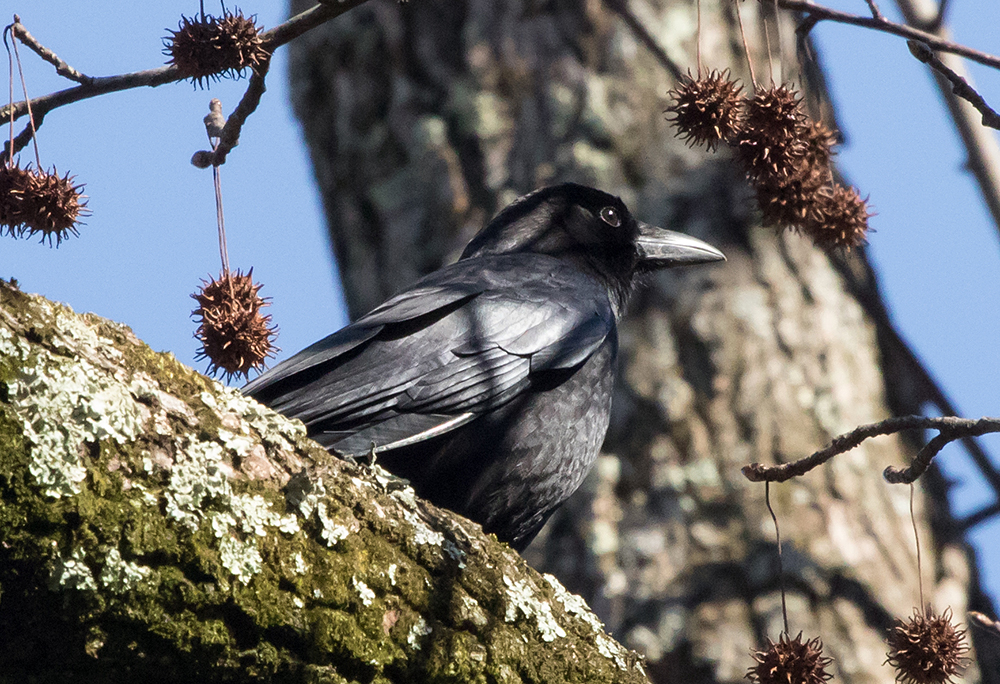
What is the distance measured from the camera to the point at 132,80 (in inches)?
112

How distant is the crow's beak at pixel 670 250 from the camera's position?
5.62 m

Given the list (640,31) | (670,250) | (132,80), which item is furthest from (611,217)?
(132,80)

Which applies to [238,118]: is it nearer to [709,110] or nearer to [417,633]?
[709,110]

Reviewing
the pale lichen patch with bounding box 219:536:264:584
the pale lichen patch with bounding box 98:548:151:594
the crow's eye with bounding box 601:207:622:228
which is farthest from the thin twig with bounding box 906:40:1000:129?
the crow's eye with bounding box 601:207:622:228

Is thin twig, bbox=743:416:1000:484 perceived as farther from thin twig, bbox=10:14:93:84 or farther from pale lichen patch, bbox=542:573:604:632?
thin twig, bbox=10:14:93:84

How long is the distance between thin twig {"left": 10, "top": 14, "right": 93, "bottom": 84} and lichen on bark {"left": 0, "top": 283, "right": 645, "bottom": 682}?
65 centimetres

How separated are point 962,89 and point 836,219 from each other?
0.67 m

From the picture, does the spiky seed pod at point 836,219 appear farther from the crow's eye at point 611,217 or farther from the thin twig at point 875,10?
the crow's eye at point 611,217

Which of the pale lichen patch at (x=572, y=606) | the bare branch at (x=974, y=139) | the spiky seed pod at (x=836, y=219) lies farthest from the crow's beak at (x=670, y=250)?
the pale lichen patch at (x=572, y=606)

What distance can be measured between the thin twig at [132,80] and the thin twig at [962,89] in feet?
4.80

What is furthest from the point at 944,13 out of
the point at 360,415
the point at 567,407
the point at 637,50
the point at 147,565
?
the point at 147,565

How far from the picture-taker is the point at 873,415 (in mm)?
5824

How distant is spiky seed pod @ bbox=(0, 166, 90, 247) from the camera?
2967mm

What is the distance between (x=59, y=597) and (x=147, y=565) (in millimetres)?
170
